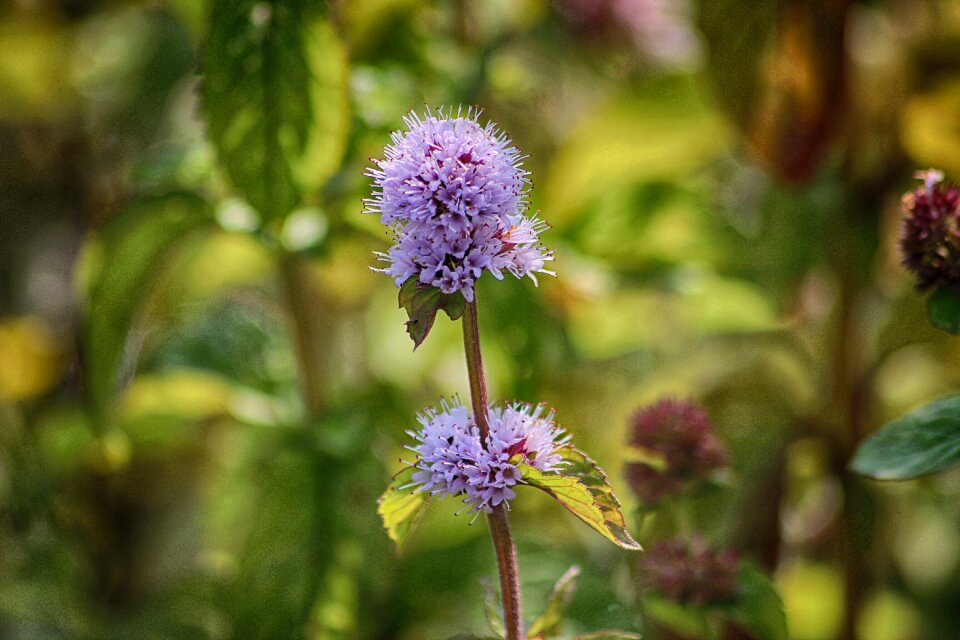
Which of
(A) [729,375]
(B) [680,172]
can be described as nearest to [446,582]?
(A) [729,375]

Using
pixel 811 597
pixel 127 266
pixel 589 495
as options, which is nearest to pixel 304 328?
pixel 127 266

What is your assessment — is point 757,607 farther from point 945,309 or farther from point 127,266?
point 127,266

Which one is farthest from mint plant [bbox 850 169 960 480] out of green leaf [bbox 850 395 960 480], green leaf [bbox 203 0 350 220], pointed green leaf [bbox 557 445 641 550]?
green leaf [bbox 203 0 350 220]

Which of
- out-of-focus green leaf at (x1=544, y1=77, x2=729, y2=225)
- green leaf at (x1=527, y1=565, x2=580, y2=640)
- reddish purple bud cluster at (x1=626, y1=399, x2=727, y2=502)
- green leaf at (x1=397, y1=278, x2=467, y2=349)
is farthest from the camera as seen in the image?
out-of-focus green leaf at (x1=544, y1=77, x2=729, y2=225)

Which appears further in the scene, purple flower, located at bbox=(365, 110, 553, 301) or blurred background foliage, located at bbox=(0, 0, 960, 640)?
blurred background foliage, located at bbox=(0, 0, 960, 640)

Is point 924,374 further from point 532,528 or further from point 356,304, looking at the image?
point 356,304

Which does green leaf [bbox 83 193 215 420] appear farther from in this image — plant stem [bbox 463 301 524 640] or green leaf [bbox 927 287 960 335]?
green leaf [bbox 927 287 960 335]
